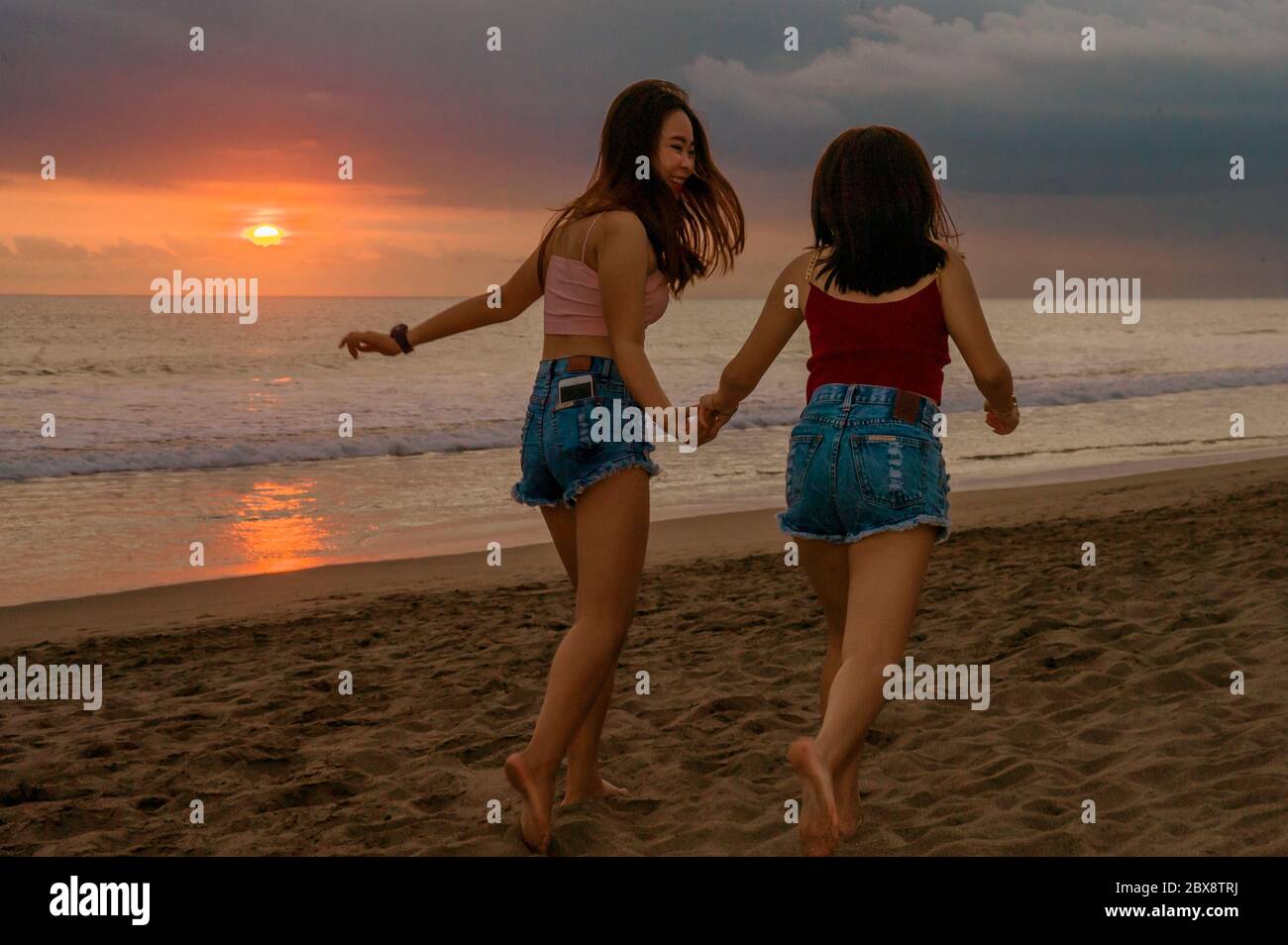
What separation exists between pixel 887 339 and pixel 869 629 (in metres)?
0.71

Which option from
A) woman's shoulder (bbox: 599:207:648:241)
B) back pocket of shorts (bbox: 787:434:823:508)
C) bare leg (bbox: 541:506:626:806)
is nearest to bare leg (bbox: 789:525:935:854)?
back pocket of shorts (bbox: 787:434:823:508)

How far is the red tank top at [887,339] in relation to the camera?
10.0 ft

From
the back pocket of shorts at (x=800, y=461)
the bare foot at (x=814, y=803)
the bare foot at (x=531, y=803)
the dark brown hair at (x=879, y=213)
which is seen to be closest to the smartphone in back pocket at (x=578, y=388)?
the back pocket of shorts at (x=800, y=461)

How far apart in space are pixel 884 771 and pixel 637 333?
206 centimetres

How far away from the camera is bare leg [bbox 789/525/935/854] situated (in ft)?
10.0

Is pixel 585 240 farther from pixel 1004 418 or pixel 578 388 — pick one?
pixel 1004 418

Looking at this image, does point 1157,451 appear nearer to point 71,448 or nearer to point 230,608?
point 230,608

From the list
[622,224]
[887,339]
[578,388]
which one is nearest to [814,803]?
[887,339]

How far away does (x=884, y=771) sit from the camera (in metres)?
4.58

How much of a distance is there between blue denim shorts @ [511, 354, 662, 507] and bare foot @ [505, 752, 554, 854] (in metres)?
0.75

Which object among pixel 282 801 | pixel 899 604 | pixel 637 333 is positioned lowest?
pixel 282 801

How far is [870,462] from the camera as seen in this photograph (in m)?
3.05

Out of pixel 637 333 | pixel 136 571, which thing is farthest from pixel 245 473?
pixel 637 333

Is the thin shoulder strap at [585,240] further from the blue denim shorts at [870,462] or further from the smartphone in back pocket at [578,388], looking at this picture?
the blue denim shorts at [870,462]
